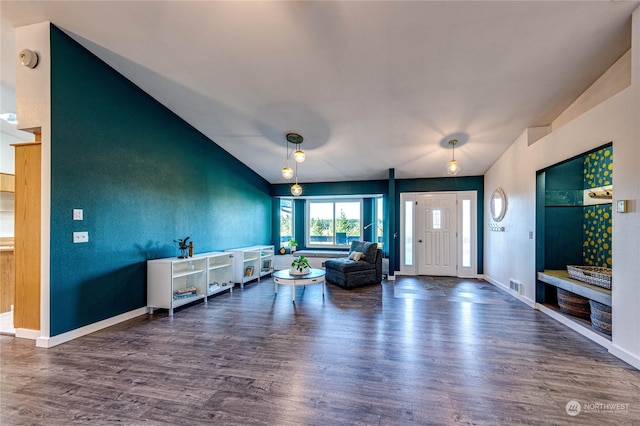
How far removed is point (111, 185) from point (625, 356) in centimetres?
571

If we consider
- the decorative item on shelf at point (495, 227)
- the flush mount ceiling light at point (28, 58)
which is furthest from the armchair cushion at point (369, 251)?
the flush mount ceiling light at point (28, 58)

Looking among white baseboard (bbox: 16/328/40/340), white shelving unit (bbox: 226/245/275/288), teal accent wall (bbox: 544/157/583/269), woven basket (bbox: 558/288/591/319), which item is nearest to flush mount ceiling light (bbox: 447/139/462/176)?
teal accent wall (bbox: 544/157/583/269)

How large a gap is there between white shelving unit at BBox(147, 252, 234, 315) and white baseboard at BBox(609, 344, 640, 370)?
4.97 m

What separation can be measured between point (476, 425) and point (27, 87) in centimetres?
494

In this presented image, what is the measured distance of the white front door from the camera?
660cm

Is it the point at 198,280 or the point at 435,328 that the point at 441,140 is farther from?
the point at 198,280

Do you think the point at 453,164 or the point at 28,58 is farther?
the point at 453,164

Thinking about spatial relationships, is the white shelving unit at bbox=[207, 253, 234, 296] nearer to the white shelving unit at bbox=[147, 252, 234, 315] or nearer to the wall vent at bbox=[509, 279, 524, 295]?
the white shelving unit at bbox=[147, 252, 234, 315]

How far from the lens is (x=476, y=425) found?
5.57 ft

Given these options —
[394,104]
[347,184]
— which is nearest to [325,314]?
[394,104]

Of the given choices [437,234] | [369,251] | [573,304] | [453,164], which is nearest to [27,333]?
[369,251]

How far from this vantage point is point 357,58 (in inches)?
119

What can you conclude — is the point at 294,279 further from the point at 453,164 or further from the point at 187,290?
the point at 453,164

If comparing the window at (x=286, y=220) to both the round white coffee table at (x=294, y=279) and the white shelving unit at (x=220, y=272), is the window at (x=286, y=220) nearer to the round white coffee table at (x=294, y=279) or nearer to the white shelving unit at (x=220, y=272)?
the white shelving unit at (x=220, y=272)
